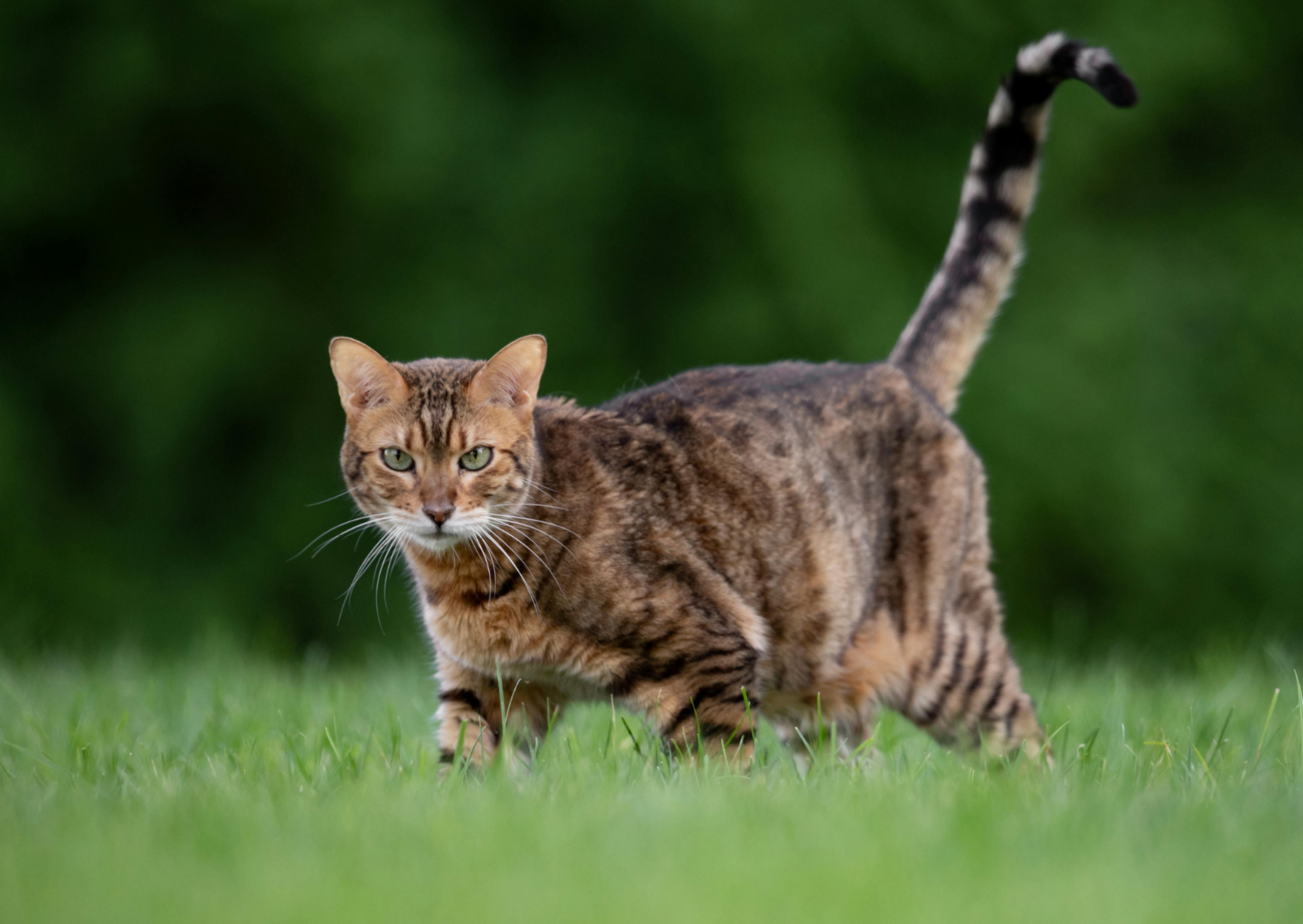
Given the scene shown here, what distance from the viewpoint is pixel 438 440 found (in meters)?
2.94

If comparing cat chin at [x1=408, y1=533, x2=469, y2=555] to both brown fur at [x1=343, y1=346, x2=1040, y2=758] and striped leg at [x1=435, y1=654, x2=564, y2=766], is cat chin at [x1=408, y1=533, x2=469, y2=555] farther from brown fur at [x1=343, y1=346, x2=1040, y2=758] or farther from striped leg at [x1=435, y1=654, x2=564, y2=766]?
striped leg at [x1=435, y1=654, x2=564, y2=766]

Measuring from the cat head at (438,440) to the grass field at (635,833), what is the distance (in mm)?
553

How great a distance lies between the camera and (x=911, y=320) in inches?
155

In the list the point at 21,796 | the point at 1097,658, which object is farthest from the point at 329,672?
the point at 1097,658

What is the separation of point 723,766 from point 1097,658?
3.43 m

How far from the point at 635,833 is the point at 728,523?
122 cm

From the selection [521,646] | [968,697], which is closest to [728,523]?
[521,646]

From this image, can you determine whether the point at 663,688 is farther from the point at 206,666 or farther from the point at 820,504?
the point at 206,666

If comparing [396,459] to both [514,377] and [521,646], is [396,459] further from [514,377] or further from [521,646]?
[521,646]

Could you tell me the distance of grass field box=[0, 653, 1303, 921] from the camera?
1760 millimetres

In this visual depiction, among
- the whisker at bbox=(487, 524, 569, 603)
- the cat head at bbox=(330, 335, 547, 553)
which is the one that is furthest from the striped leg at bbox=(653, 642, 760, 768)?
the cat head at bbox=(330, 335, 547, 553)

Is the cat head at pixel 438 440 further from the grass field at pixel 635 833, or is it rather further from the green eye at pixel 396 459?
the grass field at pixel 635 833

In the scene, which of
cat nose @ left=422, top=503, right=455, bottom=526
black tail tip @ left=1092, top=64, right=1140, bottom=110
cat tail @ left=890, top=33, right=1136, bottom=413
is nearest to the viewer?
cat nose @ left=422, top=503, right=455, bottom=526

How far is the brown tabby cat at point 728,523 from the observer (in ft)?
9.51
